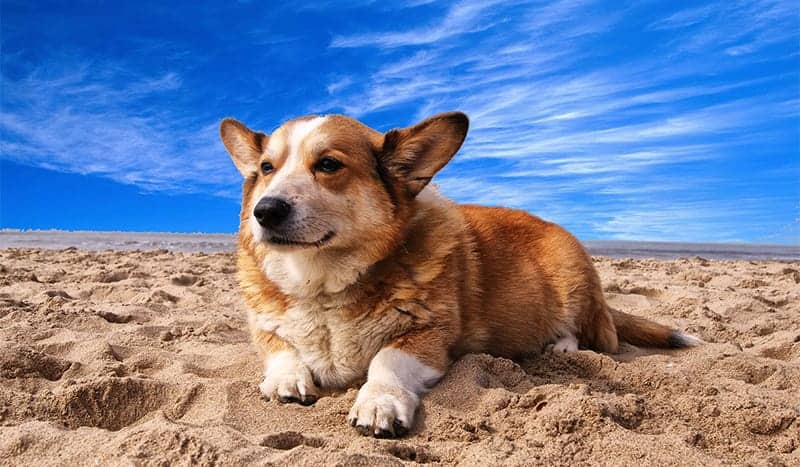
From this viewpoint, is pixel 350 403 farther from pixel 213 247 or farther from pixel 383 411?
pixel 213 247

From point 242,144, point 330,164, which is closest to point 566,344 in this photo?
point 330,164

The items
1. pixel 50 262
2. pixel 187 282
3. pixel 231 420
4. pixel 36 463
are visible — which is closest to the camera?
pixel 36 463

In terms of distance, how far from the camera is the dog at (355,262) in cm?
336

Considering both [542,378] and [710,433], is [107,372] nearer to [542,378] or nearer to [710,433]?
[542,378]

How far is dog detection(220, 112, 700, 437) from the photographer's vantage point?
132 inches

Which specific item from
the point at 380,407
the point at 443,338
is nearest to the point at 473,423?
the point at 380,407

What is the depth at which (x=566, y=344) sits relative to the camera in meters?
4.48

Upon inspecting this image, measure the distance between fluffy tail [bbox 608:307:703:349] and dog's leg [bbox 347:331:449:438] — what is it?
210 centimetres

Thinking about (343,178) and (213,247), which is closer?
(343,178)

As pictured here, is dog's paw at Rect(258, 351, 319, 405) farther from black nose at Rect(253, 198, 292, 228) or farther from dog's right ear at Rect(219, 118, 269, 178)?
dog's right ear at Rect(219, 118, 269, 178)

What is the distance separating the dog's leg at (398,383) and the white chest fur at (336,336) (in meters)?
0.12

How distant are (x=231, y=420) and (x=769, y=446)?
236 cm

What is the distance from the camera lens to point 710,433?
2879mm

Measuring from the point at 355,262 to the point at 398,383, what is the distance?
721 millimetres
